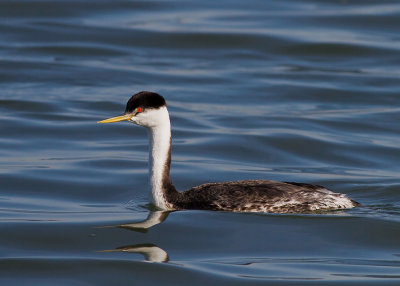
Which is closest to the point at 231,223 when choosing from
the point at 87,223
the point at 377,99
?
the point at 87,223

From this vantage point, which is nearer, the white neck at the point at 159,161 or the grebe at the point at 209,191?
the grebe at the point at 209,191

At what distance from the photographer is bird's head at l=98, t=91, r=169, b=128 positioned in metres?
11.4

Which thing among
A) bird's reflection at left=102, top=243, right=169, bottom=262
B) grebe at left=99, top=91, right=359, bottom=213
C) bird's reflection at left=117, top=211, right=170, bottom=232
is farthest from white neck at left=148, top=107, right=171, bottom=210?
bird's reflection at left=102, top=243, right=169, bottom=262

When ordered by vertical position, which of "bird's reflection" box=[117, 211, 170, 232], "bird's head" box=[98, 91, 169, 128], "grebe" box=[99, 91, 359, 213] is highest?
"bird's head" box=[98, 91, 169, 128]

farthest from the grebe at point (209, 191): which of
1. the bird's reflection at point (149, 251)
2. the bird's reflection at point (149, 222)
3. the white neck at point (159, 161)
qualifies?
the bird's reflection at point (149, 251)

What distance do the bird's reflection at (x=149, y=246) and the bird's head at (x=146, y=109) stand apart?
115 cm

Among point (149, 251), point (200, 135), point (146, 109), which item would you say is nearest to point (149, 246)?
point (149, 251)

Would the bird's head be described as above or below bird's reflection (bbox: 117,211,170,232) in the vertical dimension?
above

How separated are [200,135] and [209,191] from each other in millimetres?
5742

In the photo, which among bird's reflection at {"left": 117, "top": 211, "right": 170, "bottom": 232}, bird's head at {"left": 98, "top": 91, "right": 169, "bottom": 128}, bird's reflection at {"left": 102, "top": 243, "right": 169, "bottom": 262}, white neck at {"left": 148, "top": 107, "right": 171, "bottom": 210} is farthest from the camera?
white neck at {"left": 148, "top": 107, "right": 171, "bottom": 210}

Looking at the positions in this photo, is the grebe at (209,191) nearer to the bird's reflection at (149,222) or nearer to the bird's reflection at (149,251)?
the bird's reflection at (149,222)

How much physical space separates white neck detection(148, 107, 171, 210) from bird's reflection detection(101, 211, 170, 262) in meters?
0.18

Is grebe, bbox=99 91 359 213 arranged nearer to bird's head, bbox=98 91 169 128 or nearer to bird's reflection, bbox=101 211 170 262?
bird's head, bbox=98 91 169 128

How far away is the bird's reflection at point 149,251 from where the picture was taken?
33.4 feet
